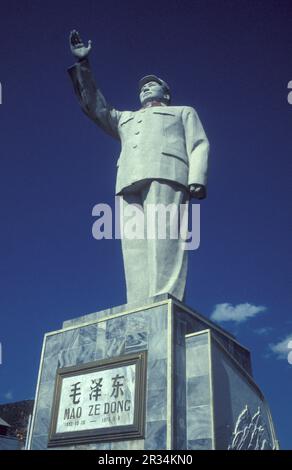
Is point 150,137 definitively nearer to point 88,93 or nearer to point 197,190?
point 197,190

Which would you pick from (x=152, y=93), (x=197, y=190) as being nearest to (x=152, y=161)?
(x=197, y=190)

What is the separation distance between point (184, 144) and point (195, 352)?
373 centimetres

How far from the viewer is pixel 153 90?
8922mm

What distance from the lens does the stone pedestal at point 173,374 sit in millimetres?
5582

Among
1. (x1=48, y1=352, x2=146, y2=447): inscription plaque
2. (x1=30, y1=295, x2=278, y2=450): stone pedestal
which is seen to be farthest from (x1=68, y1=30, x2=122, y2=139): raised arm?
(x1=48, y1=352, x2=146, y2=447): inscription plaque

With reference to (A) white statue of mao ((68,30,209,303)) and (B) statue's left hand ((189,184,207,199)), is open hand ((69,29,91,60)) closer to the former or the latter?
(A) white statue of mao ((68,30,209,303))

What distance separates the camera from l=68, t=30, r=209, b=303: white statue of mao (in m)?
7.36

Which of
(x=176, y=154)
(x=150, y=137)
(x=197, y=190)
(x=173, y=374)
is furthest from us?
(x=150, y=137)

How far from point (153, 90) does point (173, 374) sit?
5364mm

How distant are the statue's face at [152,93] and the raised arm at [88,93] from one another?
→ 1.78ft

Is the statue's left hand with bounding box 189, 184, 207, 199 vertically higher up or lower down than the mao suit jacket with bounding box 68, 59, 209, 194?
lower down

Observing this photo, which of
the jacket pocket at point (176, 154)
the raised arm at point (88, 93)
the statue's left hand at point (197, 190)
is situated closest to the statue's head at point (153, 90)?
the raised arm at point (88, 93)

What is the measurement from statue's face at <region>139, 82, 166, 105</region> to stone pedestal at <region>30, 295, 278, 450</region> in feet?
13.3
